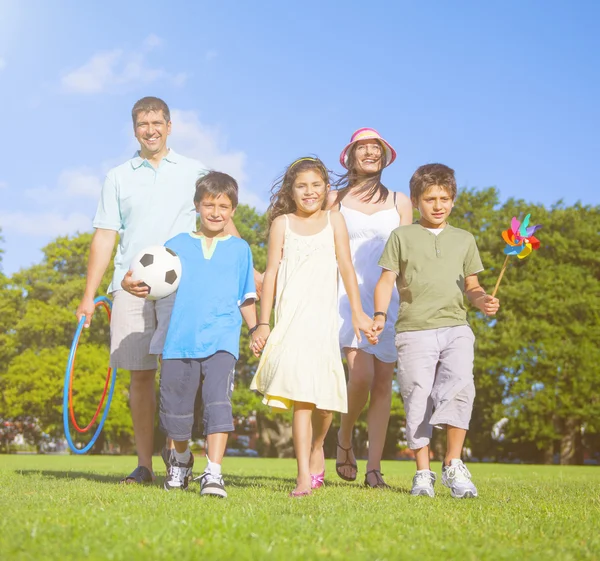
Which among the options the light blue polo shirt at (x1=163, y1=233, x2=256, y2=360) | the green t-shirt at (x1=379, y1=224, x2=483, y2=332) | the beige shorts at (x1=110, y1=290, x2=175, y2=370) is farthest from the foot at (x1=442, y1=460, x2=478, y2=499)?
the beige shorts at (x1=110, y1=290, x2=175, y2=370)

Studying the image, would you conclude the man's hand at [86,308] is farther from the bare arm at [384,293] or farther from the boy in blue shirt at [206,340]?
the bare arm at [384,293]

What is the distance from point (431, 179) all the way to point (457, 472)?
242 centimetres

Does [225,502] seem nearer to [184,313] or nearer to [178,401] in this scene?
[178,401]

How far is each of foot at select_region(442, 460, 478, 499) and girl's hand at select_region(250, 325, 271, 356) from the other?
69.9 inches

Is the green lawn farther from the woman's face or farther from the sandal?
the woman's face

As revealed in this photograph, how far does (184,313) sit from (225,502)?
1550 millimetres

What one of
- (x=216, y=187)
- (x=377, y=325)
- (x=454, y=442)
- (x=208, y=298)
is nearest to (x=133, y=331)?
(x=208, y=298)

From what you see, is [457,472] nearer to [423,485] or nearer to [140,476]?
[423,485]

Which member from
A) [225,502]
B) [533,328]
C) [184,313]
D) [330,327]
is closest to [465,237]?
[330,327]

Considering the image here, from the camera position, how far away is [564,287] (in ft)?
108

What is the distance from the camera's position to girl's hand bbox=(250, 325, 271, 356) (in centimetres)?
565

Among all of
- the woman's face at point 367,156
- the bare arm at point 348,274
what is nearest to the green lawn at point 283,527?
the bare arm at point 348,274

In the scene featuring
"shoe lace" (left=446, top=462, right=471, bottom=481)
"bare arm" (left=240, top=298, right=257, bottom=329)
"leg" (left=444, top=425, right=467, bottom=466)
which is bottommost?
"shoe lace" (left=446, top=462, right=471, bottom=481)

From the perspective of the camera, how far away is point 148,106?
21.9ft
